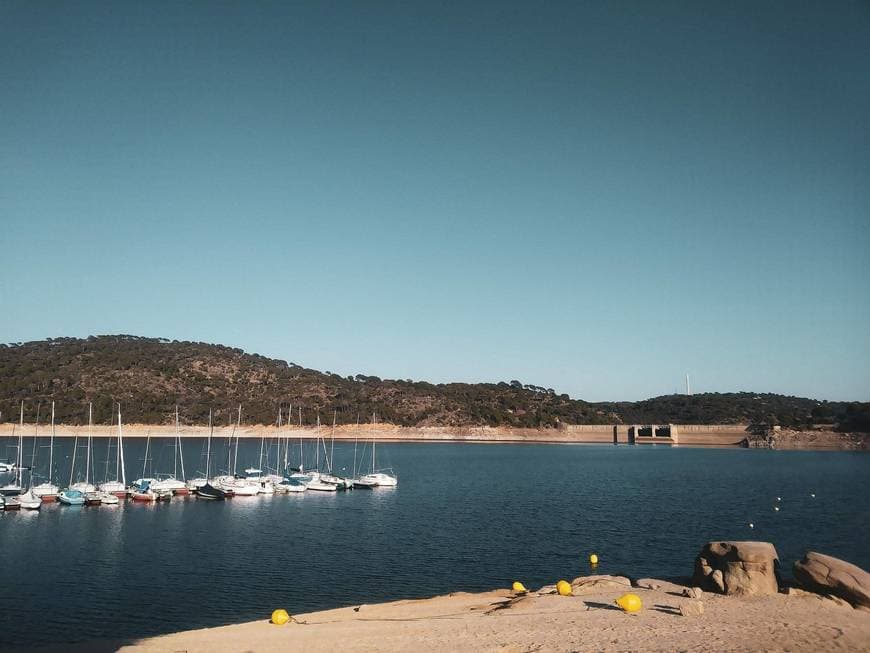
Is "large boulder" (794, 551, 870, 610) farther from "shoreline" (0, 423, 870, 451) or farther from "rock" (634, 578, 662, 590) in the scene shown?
"shoreline" (0, 423, 870, 451)

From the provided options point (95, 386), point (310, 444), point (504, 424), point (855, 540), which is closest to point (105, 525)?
point (855, 540)

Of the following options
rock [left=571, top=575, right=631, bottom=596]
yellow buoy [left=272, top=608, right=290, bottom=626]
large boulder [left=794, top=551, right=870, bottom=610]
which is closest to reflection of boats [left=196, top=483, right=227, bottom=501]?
yellow buoy [left=272, top=608, right=290, bottom=626]

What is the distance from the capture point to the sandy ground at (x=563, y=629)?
61.8 ft

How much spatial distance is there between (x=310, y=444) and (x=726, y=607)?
143m

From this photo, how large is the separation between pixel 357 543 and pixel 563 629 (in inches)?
956

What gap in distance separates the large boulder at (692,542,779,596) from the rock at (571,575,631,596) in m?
3.07

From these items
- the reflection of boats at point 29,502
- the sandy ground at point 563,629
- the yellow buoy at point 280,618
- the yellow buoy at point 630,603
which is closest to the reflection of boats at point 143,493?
the reflection of boats at point 29,502

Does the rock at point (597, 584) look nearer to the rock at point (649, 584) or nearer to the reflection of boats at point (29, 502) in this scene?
the rock at point (649, 584)

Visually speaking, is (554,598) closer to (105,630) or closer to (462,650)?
(462,650)

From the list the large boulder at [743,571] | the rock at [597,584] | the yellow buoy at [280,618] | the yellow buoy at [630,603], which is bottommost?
the yellow buoy at [280,618]

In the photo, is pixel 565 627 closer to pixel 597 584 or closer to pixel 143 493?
pixel 597 584

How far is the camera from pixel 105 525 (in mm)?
49438

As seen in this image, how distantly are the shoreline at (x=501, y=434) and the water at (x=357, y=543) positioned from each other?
86.4 metres

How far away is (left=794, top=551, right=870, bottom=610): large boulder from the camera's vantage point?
875 inches
